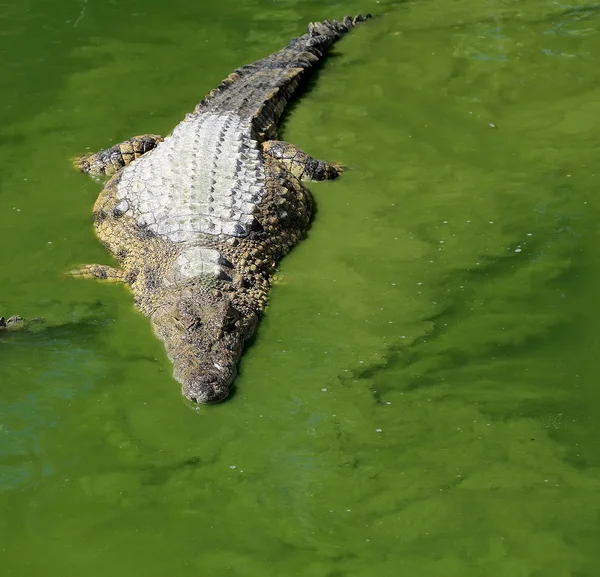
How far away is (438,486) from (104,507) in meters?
1.88

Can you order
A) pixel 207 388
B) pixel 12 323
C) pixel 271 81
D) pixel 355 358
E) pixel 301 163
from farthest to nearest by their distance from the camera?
1. pixel 271 81
2. pixel 301 163
3. pixel 12 323
4. pixel 355 358
5. pixel 207 388

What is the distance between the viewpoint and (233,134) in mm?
8711

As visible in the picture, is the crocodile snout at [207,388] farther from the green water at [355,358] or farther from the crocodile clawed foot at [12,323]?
the crocodile clawed foot at [12,323]

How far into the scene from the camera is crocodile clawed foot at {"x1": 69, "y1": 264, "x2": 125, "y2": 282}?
730 cm

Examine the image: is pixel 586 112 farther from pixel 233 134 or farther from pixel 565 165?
pixel 233 134

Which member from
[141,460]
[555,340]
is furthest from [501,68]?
[141,460]

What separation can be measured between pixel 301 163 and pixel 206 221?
1.65m

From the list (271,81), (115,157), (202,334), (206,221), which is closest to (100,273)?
(206,221)

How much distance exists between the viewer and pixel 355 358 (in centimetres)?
618

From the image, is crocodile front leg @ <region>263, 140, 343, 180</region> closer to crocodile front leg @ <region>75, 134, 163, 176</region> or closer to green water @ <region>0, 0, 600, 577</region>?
green water @ <region>0, 0, 600, 577</region>

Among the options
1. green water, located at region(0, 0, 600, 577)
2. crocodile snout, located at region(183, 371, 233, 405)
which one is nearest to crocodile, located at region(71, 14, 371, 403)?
crocodile snout, located at region(183, 371, 233, 405)

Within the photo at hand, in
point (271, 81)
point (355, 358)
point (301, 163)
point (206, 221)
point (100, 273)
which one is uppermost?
point (271, 81)

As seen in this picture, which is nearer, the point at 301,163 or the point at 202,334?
the point at 202,334

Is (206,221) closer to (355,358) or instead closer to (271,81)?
(355,358)
